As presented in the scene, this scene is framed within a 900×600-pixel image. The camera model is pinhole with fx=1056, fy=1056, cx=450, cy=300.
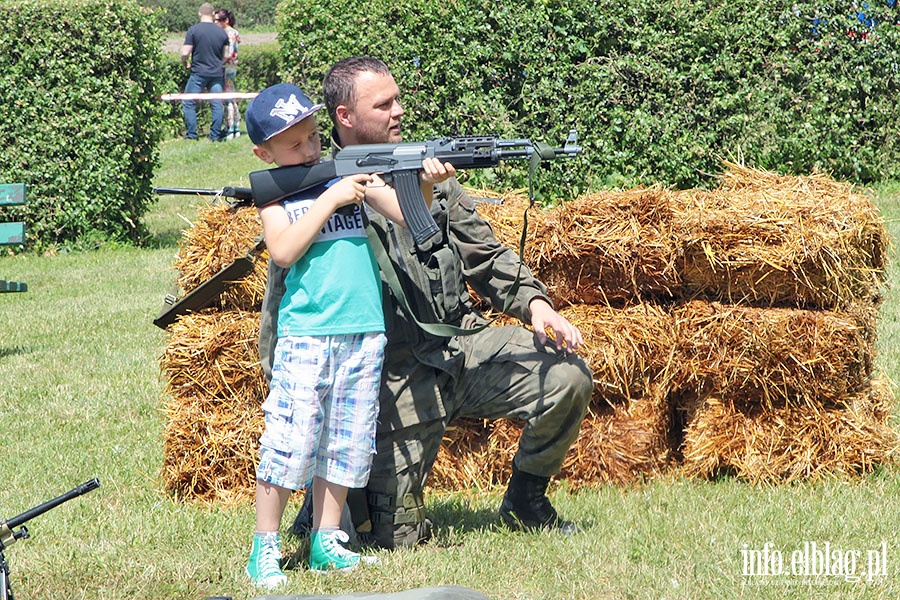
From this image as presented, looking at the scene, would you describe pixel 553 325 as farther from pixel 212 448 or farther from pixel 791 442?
pixel 212 448

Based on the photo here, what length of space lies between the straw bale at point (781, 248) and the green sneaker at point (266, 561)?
8.03 ft

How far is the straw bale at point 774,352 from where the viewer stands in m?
5.12

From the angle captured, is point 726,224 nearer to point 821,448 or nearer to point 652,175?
point 821,448

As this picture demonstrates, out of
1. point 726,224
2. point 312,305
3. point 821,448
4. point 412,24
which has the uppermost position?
point 412,24

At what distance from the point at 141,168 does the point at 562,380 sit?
30.4 ft

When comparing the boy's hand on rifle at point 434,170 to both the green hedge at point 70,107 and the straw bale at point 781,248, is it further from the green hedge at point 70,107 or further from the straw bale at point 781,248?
the green hedge at point 70,107

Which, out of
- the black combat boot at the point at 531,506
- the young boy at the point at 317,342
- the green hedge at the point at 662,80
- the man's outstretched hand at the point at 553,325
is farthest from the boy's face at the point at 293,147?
the green hedge at the point at 662,80

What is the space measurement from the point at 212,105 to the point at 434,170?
60.4ft

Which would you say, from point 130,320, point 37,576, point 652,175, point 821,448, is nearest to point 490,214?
point 821,448

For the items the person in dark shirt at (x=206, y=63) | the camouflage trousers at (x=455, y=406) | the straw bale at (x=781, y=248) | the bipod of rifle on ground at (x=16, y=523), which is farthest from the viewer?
the person in dark shirt at (x=206, y=63)

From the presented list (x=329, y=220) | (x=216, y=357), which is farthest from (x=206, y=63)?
(x=329, y=220)

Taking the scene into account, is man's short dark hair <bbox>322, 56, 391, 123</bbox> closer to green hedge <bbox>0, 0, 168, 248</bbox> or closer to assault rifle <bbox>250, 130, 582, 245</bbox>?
assault rifle <bbox>250, 130, 582, 245</bbox>

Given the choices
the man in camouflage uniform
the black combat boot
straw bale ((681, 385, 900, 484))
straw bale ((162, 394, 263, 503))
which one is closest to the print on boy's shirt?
the man in camouflage uniform

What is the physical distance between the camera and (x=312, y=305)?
402cm
